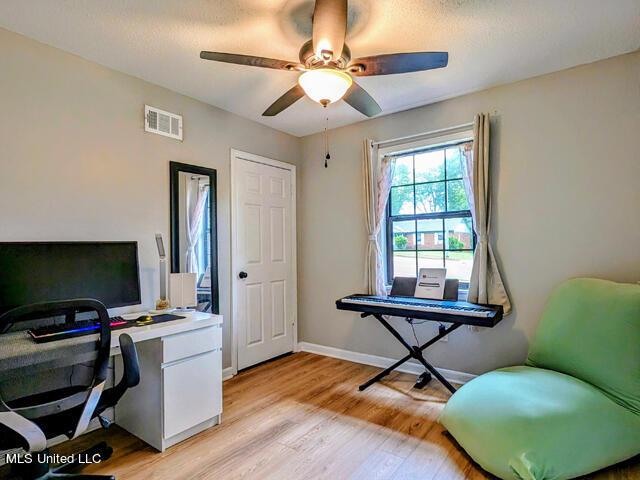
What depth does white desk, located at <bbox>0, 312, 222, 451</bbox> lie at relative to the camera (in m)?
2.14

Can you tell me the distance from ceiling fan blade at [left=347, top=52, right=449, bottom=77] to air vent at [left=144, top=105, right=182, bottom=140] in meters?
1.66

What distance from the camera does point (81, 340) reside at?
1.62m

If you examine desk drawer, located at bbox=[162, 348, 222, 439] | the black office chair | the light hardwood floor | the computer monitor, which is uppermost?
the computer monitor

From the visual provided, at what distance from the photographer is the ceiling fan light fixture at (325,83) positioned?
6.19 feet

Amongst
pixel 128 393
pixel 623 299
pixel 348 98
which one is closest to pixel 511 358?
pixel 623 299

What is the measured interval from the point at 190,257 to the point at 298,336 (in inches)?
67.9

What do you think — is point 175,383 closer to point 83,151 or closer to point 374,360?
point 83,151

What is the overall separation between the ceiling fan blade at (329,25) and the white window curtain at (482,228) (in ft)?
5.40

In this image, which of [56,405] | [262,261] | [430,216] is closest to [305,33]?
[430,216]

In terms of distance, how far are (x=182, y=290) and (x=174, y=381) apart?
0.69m

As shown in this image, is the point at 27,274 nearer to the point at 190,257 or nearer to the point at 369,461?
the point at 190,257

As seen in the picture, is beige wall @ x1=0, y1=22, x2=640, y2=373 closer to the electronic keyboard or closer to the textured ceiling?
the textured ceiling

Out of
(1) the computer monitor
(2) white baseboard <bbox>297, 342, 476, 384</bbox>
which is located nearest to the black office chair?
(1) the computer monitor

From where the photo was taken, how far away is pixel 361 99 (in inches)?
91.7
